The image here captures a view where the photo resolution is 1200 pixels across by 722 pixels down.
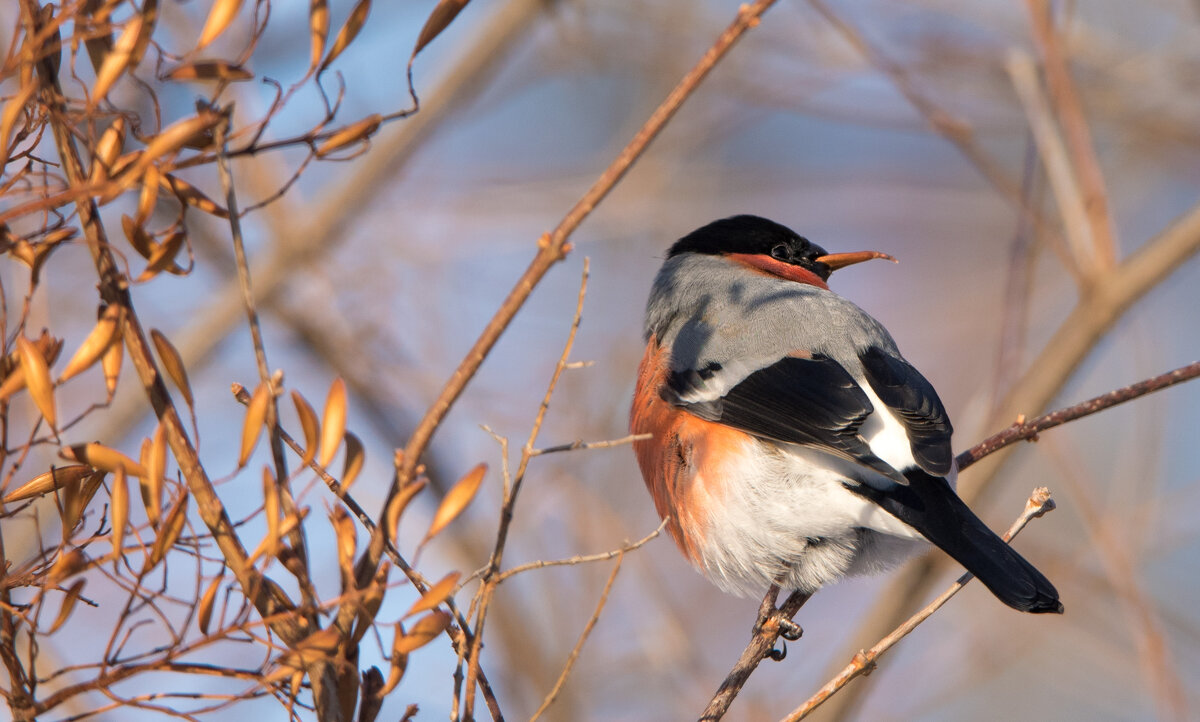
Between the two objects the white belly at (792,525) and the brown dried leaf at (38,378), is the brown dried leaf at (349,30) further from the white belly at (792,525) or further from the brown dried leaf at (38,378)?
the white belly at (792,525)

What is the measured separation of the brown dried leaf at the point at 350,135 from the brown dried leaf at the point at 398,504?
40cm

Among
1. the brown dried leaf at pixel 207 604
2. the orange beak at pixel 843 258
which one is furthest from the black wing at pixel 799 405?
the brown dried leaf at pixel 207 604

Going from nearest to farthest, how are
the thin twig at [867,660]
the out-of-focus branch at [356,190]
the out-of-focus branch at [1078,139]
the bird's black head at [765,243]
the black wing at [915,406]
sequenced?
1. the thin twig at [867,660]
2. the black wing at [915,406]
3. the out-of-focus branch at [1078,139]
4. the out-of-focus branch at [356,190]
5. the bird's black head at [765,243]

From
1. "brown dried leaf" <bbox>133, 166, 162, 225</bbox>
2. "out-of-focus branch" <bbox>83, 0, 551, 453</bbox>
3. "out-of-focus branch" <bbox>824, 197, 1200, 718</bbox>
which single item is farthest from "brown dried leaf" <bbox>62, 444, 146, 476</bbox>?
"out-of-focus branch" <bbox>824, 197, 1200, 718</bbox>

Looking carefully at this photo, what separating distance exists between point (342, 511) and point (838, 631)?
5185mm

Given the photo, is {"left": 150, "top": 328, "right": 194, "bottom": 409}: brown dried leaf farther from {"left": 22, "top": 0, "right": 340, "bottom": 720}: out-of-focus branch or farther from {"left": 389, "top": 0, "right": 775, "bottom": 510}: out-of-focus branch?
{"left": 389, "top": 0, "right": 775, "bottom": 510}: out-of-focus branch

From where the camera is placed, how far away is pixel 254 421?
3.79 ft

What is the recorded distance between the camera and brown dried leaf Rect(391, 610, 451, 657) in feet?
3.87

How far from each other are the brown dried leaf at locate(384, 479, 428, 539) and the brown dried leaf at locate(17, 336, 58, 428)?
367 millimetres

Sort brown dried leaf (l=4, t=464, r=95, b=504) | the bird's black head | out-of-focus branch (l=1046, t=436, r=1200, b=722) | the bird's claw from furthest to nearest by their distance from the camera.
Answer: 1. the bird's black head
2. out-of-focus branch (l=1046, t=436, r=1200, b=722)
3. the bird's claw
4. brown dried leaf (l=4, t=464, r=95, b=504)

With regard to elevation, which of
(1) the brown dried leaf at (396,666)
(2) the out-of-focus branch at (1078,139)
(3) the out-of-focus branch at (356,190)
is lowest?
(1) the brown dried leaf at (396,666)

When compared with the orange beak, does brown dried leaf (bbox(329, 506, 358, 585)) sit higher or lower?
lower

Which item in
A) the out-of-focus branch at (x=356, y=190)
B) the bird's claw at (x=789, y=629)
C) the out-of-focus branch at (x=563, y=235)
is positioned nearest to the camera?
the out-of-focus branch at (x=563, y=235)

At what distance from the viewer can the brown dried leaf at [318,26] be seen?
4.03 ft
